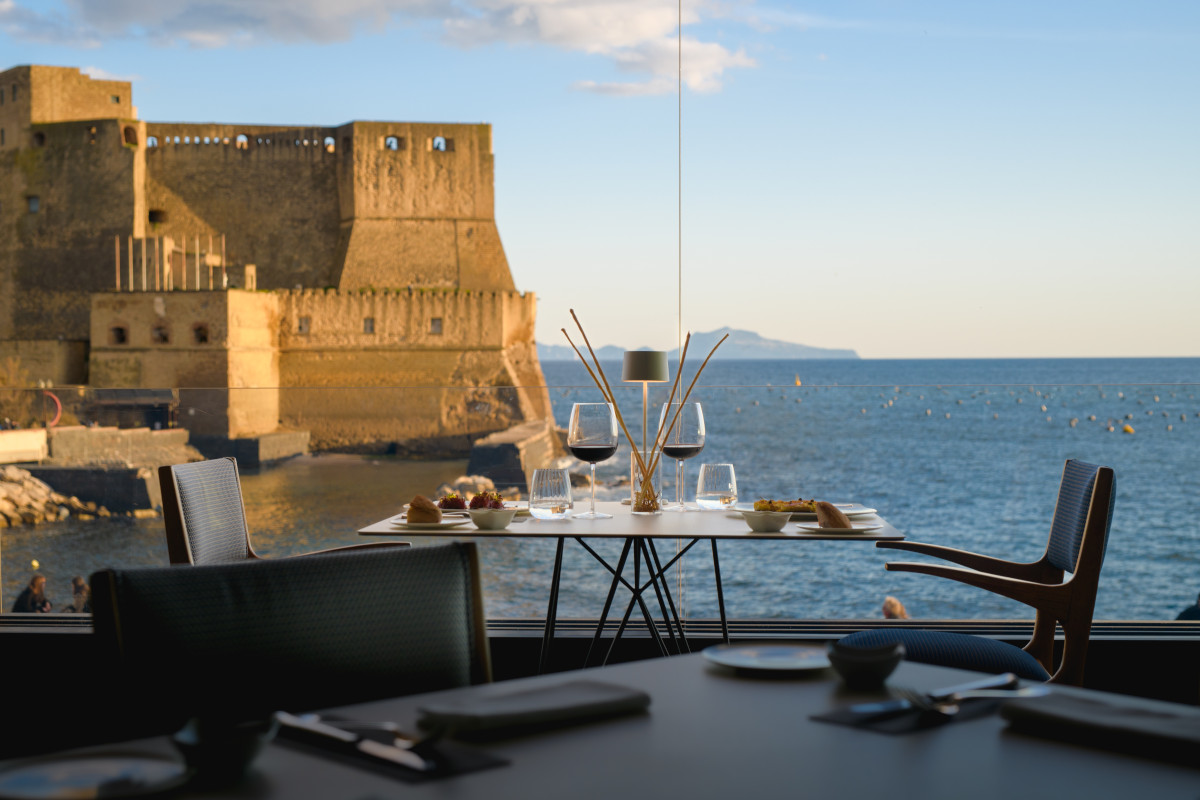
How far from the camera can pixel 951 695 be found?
87 cm

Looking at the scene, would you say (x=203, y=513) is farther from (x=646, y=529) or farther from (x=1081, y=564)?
(x=1081, y=564)

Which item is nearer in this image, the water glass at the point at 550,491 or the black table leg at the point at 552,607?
the water glass at the point at 550,491

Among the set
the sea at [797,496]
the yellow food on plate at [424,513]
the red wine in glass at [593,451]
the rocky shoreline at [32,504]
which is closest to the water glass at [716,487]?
the red wine in glass at [593,451]

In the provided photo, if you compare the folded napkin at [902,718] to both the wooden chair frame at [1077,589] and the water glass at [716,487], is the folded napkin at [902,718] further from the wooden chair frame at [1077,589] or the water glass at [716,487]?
the water glass at [716,487]

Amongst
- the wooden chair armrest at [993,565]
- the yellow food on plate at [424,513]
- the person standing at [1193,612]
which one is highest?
the yellow food on plate at [424,513]

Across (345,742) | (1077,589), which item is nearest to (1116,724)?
(345,742)

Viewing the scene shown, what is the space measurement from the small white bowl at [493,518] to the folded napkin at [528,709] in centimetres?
121

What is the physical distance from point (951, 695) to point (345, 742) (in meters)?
0.49

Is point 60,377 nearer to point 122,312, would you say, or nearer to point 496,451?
point 122,312

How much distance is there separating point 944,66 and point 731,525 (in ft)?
72.0

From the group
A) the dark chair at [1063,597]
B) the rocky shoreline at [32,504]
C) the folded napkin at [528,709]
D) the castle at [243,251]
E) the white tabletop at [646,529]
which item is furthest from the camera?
the castle at [243,251]

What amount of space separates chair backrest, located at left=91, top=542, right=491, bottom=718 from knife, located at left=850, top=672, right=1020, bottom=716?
469 millimetres

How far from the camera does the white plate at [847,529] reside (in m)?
2.03

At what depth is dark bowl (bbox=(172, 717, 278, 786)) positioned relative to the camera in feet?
2.27
